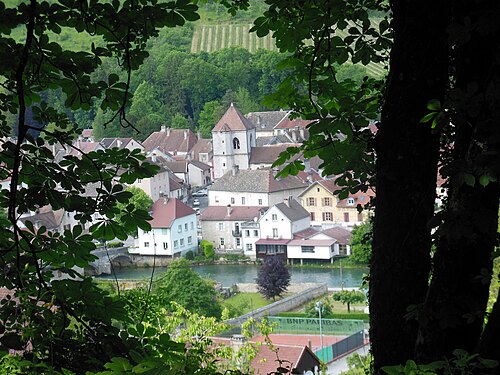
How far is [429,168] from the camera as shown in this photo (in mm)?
1679

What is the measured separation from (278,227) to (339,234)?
2.22 meters

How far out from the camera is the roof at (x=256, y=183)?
3133cm

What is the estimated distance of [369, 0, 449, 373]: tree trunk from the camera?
1667mm

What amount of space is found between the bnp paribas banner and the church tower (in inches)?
671

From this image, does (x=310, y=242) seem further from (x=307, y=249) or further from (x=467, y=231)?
(x=467, y=231)

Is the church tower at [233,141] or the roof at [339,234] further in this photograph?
the church tower at [233,141]

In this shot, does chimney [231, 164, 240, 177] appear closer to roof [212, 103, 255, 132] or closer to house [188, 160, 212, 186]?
roof [212, 103, 255, 132]

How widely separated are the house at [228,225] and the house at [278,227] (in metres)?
0.66

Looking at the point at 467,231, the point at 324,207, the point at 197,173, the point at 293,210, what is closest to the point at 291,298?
the point at 293,210

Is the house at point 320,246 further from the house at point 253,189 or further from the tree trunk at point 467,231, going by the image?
the tree trunk at point 467,231

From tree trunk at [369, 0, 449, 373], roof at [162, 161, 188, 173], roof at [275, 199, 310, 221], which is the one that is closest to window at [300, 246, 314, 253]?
roof at [275, 199, 310, 221]

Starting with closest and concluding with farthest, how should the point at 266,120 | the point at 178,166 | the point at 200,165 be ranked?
the point at 178,166
the point at 200,165
the point at 266,120

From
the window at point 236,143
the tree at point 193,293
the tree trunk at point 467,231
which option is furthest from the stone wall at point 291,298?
the tree trunk at point 467,231

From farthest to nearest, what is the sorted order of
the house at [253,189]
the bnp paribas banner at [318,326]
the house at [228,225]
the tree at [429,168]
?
1. the house at [253,189]
2. the house at [228,225]
3. the bnp paribas banner at [318,326]
4. the tree at [429,168]
